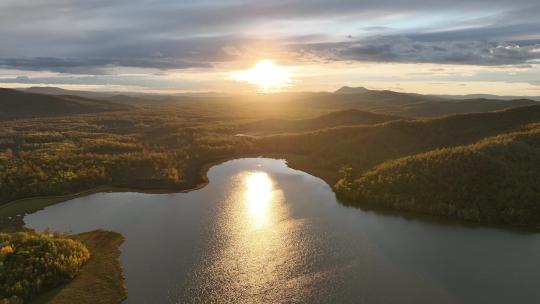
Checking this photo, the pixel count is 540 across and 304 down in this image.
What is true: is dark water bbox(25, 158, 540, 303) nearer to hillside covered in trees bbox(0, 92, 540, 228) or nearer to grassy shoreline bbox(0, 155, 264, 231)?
grassy shoreline bbox(0, 155, 264, 231)

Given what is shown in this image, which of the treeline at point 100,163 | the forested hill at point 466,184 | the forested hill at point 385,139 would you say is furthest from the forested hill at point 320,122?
the forested hill at point 466,184

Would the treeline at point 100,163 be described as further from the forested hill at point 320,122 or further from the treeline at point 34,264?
the forested hill at point 320,122

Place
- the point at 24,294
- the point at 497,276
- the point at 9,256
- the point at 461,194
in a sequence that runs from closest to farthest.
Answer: the point at 24,294
the point at 9,256
the point at 497,276
the point at 461,194

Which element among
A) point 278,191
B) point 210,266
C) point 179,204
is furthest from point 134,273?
point 278,191

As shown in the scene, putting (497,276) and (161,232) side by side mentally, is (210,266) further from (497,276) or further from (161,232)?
(497,276)

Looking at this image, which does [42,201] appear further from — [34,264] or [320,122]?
[320,122]

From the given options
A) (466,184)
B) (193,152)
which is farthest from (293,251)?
(193,152)
